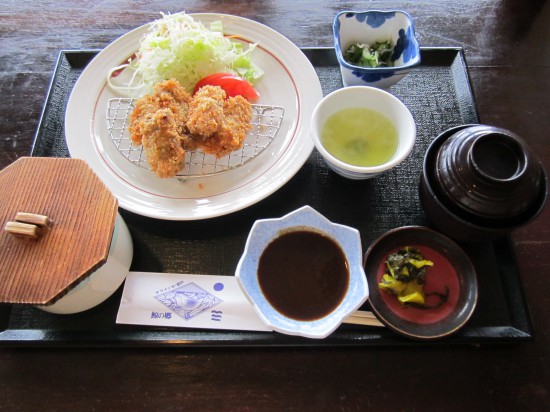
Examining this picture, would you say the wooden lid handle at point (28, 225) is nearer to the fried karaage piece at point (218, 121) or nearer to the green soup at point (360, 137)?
the fried karaage piece at point (218, 121)

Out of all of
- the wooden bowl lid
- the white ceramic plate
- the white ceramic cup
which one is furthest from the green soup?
the wooden bowl lid

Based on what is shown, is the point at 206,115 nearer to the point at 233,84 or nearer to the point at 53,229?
the point at 233,84

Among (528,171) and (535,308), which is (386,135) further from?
(535,308)

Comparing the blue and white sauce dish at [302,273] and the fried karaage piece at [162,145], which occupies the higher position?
the fried karaage piece at [162,145]

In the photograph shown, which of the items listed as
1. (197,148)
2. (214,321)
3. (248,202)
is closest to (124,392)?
(214,321)

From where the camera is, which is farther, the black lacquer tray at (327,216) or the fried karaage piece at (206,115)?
the fried karaage piece at (206,115)

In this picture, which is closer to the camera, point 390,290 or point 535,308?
point 390,290

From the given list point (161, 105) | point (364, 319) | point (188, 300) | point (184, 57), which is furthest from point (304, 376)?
point (184, 57)

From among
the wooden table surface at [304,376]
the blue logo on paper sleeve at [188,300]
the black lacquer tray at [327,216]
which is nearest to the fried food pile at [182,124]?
the black lacquer tray at [327,216]
